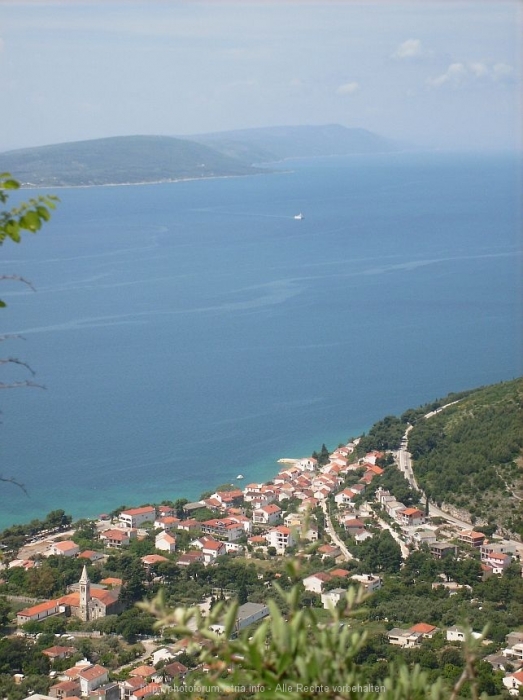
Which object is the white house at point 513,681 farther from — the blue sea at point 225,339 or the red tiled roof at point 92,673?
the blue sea at point 225,339

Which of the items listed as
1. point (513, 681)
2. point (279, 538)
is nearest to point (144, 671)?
point (513, 681)

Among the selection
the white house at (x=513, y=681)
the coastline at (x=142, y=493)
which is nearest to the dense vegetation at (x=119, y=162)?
the coastline at (x=142, y=493)

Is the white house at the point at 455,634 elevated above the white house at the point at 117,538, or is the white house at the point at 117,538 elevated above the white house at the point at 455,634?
the white house at the point at 455,634

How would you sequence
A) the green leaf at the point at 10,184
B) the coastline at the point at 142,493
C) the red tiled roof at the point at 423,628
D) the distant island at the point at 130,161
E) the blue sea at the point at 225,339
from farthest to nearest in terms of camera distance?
the distant island at the point at 130,161 → the blue sea at the point at 225,339 → the coastline at the point at 142,493 → the red tiled roof at the point at 423,628 → the green leaf at the point at 10,184

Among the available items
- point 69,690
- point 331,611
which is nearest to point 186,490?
point 69,690

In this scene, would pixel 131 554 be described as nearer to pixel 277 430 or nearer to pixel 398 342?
pixel 277 430

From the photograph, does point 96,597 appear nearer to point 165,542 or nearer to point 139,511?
point 165,542

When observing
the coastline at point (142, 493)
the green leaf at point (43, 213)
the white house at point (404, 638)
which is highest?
the green leaf at point (43, 213)
